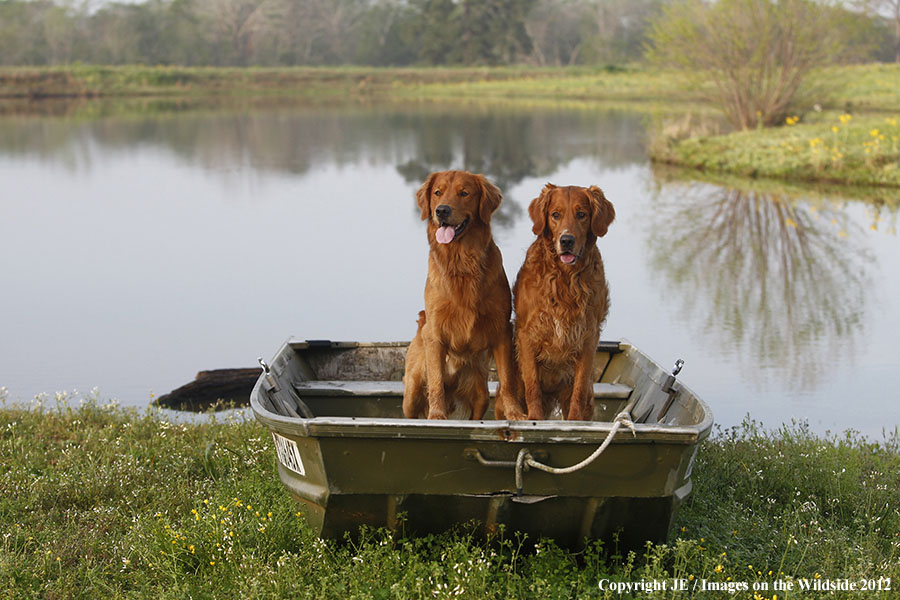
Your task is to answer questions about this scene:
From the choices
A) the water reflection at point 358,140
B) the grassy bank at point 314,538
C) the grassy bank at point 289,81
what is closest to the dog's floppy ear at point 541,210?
the grassy bank at point 314,538

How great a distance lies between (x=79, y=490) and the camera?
564 cm

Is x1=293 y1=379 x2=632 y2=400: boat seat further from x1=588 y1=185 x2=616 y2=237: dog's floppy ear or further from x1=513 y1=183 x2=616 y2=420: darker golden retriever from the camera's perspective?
x1=588 y1=185 x2=616 y2=237: dog's floppy ear

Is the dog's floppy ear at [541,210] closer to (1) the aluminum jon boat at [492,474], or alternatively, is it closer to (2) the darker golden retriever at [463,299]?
(2) the darker golden retriever at [463,299]

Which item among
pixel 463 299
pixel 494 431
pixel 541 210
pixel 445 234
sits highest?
pixel 541 210

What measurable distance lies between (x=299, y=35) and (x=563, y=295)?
3745 inches

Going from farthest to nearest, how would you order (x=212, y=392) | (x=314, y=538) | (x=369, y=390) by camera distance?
1. (x=212, y=392)
2. (x=369, y=390)
3. (x=314, y=538)

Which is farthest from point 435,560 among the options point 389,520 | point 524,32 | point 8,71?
point 524,32

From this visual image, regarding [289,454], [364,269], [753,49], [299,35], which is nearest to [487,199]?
[289,454]

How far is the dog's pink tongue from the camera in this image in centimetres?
471

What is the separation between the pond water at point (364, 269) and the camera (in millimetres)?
9289

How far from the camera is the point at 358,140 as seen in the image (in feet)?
103

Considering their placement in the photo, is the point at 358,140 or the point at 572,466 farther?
the point at 358,140

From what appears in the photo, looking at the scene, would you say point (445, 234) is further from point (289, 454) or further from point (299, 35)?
point (299, 35)

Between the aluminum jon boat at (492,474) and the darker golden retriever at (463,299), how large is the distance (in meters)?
0.71
